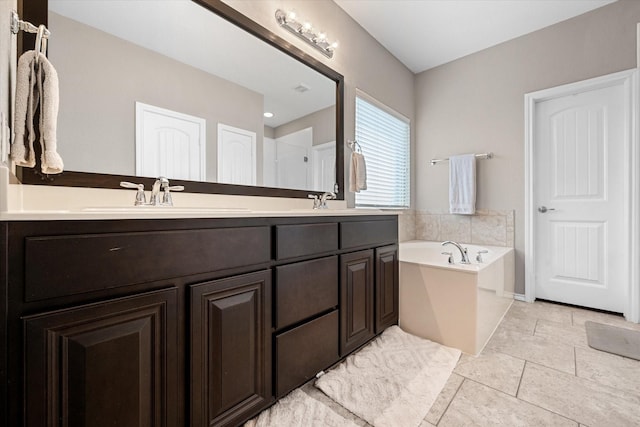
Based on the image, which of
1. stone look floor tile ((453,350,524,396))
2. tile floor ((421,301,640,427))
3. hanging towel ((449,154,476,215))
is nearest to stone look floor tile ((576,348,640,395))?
tile floor ((421,301,640,427))

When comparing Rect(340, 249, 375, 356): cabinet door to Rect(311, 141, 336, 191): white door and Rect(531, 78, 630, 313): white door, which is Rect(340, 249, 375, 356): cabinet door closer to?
Rect(311, 141, 336, 191): white door

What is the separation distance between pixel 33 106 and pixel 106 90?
339mm

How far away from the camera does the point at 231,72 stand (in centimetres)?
156

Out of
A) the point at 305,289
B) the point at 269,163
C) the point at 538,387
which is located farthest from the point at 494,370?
the point at 269,163

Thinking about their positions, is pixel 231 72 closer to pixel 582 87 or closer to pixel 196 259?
pixel 196 259

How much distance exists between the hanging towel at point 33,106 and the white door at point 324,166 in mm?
1417

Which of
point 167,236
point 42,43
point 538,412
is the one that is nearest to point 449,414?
point 538,412

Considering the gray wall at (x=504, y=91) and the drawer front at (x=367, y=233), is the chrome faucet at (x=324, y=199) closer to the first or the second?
the drawer front at (x=367, y=233)

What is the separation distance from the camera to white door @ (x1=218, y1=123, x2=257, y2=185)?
149cm

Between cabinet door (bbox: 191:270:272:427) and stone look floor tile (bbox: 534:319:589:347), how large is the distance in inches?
78.5

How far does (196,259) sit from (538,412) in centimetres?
156

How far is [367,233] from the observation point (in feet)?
5.63

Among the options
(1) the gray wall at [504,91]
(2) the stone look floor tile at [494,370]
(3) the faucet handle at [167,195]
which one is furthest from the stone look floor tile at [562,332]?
(3) the faucet handle at [167,195]

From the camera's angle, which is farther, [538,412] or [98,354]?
[538,412]
